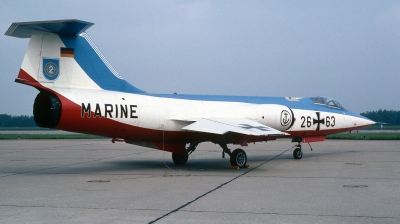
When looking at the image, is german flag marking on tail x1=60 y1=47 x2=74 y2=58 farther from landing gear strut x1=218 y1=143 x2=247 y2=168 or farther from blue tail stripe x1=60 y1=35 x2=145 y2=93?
landing gear strut x1=218 y1=143 x2=247 y2=168

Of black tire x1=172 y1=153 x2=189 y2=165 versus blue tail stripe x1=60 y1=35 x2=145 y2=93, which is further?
black tire x1=172 y1=153 x2=189 y2=165

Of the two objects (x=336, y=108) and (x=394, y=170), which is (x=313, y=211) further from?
(x=336, y=108)

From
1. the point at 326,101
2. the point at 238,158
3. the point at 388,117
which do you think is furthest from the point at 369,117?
the point at 238,158

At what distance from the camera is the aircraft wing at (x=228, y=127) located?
1389 cm

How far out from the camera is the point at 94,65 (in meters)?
13.5

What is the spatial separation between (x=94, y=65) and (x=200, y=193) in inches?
221

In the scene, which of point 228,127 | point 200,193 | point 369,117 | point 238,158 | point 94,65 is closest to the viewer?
point 200,193

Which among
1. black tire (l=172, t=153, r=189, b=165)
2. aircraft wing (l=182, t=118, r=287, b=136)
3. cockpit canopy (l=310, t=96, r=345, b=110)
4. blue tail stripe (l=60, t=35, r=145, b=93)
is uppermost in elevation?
blue tail stripe (l=60, t=35, r=145, b=93)

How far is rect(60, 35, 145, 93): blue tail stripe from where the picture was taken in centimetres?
1316

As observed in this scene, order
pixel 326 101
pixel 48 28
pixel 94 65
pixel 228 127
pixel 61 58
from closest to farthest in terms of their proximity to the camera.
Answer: pixel 48 28
pixel 61 58
pixel 94 65
pixel 228 127
pixel 326 101

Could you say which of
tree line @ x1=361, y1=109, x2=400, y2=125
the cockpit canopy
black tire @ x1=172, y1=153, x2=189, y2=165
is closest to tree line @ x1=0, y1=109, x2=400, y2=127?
tree line @ x1=361, y1=109, x2=400, y2=125

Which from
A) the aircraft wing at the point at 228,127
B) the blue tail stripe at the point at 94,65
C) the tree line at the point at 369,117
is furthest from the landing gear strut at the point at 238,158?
the tree line at the point at 369,117

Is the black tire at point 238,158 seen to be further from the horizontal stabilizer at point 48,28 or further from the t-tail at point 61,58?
the horizontal stabilizer at point 48,28

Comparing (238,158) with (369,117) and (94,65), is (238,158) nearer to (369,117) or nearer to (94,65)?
(94,65)
